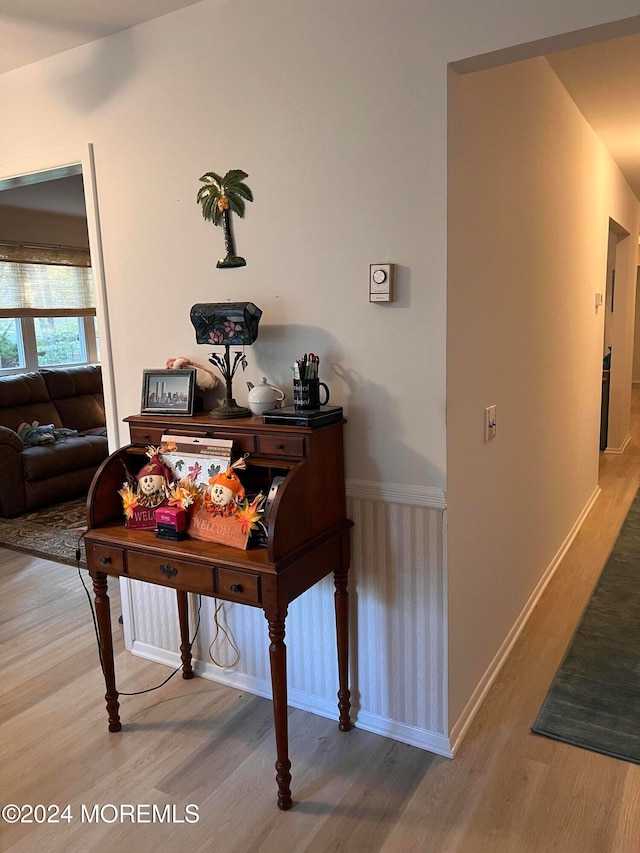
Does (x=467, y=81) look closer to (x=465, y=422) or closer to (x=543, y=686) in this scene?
(x=465, y=422)

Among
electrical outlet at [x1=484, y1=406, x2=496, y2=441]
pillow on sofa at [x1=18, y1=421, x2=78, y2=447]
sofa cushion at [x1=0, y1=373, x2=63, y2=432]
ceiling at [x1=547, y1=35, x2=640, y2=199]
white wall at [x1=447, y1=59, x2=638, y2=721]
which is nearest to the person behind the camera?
white wall at [x1=447, y1=59, x2=638, y2=721]

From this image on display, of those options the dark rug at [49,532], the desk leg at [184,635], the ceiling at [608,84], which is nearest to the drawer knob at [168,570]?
the desk leg at [184,635]

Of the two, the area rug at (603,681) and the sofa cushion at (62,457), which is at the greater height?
the sofa cushion at (62,457)

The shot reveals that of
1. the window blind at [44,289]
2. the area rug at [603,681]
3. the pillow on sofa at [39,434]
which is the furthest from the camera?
the window blind at [44,289]

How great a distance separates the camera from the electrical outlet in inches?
94.5

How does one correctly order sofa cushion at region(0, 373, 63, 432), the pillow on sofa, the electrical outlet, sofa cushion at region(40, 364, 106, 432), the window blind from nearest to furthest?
the electrical outlet
the pillow on sofa
sofa cushion at region(0, 373, 63, 432)
sofa cushion at region(40, 364, 106, 432)
the window blind

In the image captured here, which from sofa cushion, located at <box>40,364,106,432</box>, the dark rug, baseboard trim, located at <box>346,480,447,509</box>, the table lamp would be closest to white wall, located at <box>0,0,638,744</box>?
baseboard trim, located at <box>346,480,447,509</box>

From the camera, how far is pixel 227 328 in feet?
7.27

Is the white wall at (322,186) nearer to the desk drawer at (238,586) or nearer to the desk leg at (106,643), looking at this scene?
the desk drawer at (238,586)

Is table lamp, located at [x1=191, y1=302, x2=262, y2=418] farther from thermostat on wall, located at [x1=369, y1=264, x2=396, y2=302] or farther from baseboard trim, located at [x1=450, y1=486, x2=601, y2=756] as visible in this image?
baseboard trim, located at [x1=450, y1=486, x2=601, y2=756]

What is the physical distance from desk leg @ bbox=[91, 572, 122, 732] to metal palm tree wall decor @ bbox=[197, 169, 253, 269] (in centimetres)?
118

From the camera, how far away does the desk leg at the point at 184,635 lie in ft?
8.65

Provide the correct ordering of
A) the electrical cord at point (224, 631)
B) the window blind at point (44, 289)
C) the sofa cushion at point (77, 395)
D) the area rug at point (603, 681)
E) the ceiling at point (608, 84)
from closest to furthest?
the area rug at point (603, 681) → the electrical cord at point (224, 631) → the ceiling at point (608, 84) → the sofa cushion at point (77, 395) → the window blind at point (44, 289)

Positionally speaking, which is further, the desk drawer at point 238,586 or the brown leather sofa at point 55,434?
the brown leather sofa at point 55,434
